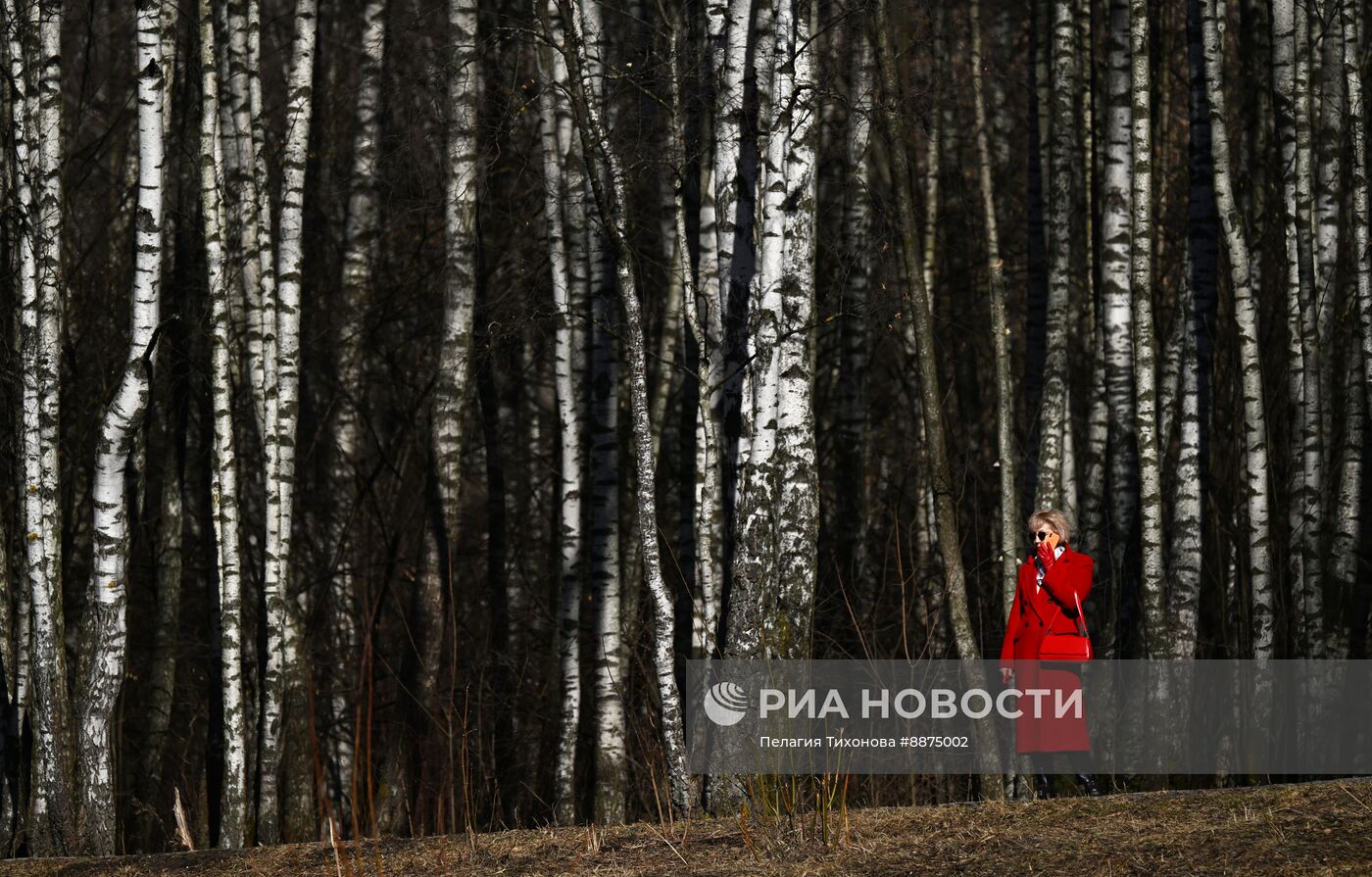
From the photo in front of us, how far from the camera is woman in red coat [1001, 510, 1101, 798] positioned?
7.02 meters

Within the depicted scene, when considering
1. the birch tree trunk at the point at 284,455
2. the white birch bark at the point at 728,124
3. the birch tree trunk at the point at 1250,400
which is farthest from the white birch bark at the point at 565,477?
the birch tree trunk at the point at 1250,400

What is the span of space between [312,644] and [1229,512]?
7.75m

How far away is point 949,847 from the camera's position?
5.68m

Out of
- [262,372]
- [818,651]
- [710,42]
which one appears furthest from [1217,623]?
[262,372]

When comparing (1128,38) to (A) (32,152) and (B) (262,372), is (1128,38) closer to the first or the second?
(B) (262,372)

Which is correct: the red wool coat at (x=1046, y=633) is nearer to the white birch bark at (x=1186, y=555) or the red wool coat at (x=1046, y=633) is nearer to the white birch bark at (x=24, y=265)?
the white birch bark at (x=1186, y=555)

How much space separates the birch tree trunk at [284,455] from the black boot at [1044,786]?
4404 mm

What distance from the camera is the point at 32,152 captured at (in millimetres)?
8172

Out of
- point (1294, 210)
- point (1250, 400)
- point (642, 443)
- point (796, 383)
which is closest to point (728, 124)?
point (796, 383)

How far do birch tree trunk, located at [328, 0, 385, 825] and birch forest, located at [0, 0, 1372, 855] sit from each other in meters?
0.08

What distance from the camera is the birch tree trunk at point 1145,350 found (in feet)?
26.5

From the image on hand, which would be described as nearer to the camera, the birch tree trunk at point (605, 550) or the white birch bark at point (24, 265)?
the white birch bark at point (24, 265)

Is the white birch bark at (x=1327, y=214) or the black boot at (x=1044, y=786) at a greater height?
the white birch bark at (x=1327, y=214)

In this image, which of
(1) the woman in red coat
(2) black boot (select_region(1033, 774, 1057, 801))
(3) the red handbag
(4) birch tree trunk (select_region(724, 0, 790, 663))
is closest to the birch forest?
(4) birch tree trunk (select_region(724, 0, 790, 663))
